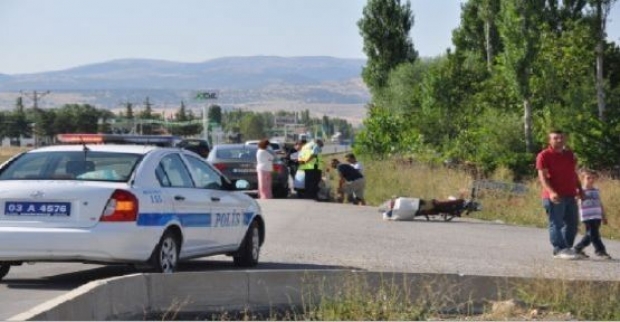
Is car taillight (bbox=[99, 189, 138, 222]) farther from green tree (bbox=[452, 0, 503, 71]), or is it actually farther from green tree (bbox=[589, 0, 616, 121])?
green tree (bbox=[452, 0, 503, 71])

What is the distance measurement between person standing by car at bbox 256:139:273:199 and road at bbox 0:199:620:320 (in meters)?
4.44

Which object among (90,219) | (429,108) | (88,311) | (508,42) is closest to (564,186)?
(90,219)

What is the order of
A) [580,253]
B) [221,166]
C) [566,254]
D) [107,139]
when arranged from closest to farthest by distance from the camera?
[107,139] < [566,254] < [580,253] < [221,166]

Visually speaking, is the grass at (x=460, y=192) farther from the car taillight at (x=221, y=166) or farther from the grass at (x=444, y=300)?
the grass at (x=444, y=300)

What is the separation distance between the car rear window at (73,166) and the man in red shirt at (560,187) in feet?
20.1

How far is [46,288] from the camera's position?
11750 millimetres

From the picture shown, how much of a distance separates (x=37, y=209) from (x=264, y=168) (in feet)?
58.7

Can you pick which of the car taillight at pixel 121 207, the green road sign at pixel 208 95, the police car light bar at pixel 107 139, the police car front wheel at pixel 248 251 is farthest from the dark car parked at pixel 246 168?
the green road sign at pixel 208 95

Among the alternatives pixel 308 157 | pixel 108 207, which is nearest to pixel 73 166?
pixel 108 207

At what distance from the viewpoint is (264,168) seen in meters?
29.2

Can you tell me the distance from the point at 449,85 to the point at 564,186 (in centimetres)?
4056

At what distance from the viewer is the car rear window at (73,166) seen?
11844mm

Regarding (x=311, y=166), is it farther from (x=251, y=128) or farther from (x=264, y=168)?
(x=251, y=128)

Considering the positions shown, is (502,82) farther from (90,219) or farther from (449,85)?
(90,219)
